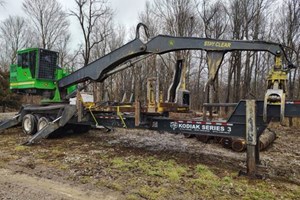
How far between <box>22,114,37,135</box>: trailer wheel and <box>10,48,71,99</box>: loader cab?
3.38 feet

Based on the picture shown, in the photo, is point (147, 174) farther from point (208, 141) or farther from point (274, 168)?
point (208, 141)

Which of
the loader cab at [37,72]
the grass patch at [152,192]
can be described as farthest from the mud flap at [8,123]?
the grass patch at [152,192]

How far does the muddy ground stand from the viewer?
504 centimetres

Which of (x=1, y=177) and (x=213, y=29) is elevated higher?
(x=213, y=29)

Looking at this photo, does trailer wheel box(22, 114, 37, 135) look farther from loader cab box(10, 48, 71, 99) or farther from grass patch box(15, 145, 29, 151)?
grass patch box(15, 145, 29, 151)

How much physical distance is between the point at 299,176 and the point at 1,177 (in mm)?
6571

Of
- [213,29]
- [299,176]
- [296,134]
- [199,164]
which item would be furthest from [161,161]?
[213,29]

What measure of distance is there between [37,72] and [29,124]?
→ 6.96 ft

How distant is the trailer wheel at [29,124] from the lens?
1113cm

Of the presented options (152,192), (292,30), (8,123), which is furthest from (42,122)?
(292,30)

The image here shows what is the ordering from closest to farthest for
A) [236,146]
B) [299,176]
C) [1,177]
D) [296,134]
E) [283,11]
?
[1,177], [299,176], [236,146], [296,134], [283,11]

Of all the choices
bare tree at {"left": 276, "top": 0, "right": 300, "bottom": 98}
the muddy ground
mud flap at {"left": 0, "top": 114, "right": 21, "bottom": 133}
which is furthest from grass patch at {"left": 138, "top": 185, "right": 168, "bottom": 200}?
bare tree at {"left": 276, "top": 0, "right": 300, "bottom": 98}

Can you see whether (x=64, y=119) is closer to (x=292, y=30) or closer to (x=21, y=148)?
(x=21, y=148)

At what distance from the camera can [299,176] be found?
6.40 m
